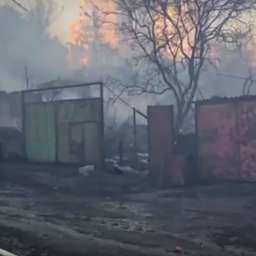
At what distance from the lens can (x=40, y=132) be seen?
19219 millimetres

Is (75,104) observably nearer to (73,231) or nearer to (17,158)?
(17,158)

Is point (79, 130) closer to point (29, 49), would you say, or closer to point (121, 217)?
point (121, 217)

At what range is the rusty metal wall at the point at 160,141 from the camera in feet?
47.2

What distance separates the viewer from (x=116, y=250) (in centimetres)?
701

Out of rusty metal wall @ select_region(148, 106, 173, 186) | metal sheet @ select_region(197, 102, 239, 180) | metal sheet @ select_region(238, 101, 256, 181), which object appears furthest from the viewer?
rusty metal wall @ select_region(148, 106, 173, 186)

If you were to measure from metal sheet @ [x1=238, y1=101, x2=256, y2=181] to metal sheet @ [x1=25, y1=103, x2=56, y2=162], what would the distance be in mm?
7226

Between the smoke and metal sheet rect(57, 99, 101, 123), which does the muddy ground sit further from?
the smoke

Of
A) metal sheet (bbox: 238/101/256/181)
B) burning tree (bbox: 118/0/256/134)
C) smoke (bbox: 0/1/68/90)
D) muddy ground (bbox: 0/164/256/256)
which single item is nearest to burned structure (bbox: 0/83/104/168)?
muddy ground (bbox: 0/164/256/256)

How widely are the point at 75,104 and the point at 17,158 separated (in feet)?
11.5

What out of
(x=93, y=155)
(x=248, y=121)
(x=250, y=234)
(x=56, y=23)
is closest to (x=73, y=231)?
A: (x=250, y=234)

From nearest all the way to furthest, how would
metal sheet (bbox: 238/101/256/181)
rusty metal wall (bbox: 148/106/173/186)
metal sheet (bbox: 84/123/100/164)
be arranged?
metal sheet (bbox: 238/101/256/181) < rusty metal wall (bbox: 148/106/173/186) < metal sheet (bbox: 84/123/100/164)

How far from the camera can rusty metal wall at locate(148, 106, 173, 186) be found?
14391 millimetres

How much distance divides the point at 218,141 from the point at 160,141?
1.52m

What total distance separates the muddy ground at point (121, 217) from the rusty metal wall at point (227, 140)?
0.56m
